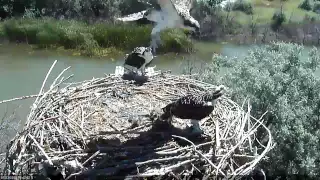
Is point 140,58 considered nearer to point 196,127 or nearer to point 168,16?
point 168,16

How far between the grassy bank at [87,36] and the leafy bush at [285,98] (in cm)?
666

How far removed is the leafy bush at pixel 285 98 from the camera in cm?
666

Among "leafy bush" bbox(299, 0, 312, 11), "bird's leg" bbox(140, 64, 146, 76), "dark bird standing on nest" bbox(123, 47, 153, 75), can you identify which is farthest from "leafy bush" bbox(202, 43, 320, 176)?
"leafy bush" bbox(299, 0, 312, 11)

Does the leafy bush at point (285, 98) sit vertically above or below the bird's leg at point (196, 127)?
below

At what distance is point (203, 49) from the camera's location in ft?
50.0

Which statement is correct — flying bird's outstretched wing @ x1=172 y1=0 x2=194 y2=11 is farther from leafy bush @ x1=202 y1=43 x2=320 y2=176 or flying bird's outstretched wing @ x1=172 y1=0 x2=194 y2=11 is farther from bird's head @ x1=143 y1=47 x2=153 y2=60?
leafy bush @ x1=202 y1=43 x2=320 y2=176

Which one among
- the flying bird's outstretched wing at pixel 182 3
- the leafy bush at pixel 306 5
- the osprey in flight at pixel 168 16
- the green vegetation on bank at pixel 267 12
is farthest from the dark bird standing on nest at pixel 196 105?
the leafy bush at pixel 306 5

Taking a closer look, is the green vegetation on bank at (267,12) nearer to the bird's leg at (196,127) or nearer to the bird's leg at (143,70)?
the bird's leg at (143,70)

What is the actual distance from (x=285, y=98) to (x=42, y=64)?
829cm

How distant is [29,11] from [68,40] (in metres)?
2.86

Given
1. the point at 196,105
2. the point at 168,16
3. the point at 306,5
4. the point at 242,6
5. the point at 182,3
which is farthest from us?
the point at 306,5

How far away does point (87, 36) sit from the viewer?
15.0 meters

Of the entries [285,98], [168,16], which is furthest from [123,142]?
[285,98]

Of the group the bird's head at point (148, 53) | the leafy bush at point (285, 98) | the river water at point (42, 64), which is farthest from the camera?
the river water at point (42, 64)
